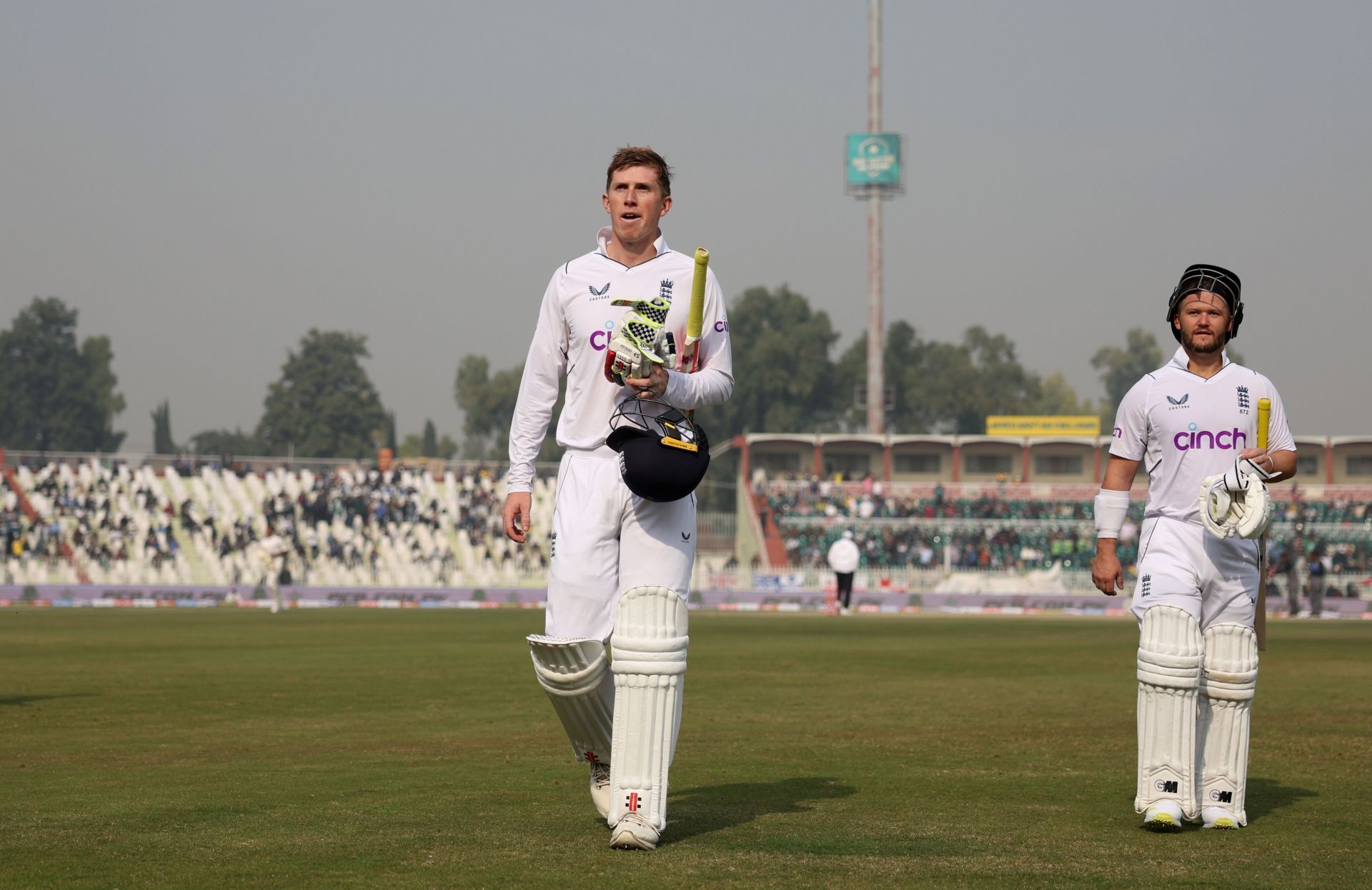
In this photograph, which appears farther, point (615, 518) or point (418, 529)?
point (418, 529)

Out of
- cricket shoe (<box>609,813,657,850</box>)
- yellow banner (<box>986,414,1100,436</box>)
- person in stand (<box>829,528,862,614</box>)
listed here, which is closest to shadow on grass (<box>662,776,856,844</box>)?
cricket shoe (<box>609,813,657,850</box>)

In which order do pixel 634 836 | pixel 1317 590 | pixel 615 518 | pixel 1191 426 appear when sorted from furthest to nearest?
pixel 1317 590 < pixel 1191 426 < pixel 615 518 < pixel 634 836

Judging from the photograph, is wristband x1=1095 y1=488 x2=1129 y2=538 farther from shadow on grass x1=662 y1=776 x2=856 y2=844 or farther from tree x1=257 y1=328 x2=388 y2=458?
tree x1=257 y1=328 x2=388 y2=458

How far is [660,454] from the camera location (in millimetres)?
7016

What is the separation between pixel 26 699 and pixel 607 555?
34.1ft

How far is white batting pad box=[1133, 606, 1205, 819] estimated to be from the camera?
7.83 meters

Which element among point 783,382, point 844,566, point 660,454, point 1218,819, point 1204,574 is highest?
point 783,382

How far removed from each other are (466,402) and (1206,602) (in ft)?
446

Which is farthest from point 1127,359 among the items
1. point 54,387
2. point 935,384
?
point 54,387

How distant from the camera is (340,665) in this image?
20.8m

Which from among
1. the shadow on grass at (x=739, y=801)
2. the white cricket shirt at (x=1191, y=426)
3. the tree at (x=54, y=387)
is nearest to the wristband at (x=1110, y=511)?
the white cricket shirt at (x=1191, y=426)

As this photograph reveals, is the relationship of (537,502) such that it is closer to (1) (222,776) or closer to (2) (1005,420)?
(2) (1005,420)

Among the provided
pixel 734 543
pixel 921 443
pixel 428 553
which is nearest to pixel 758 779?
pixel 428 553

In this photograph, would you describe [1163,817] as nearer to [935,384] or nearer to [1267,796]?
[1267,796]
